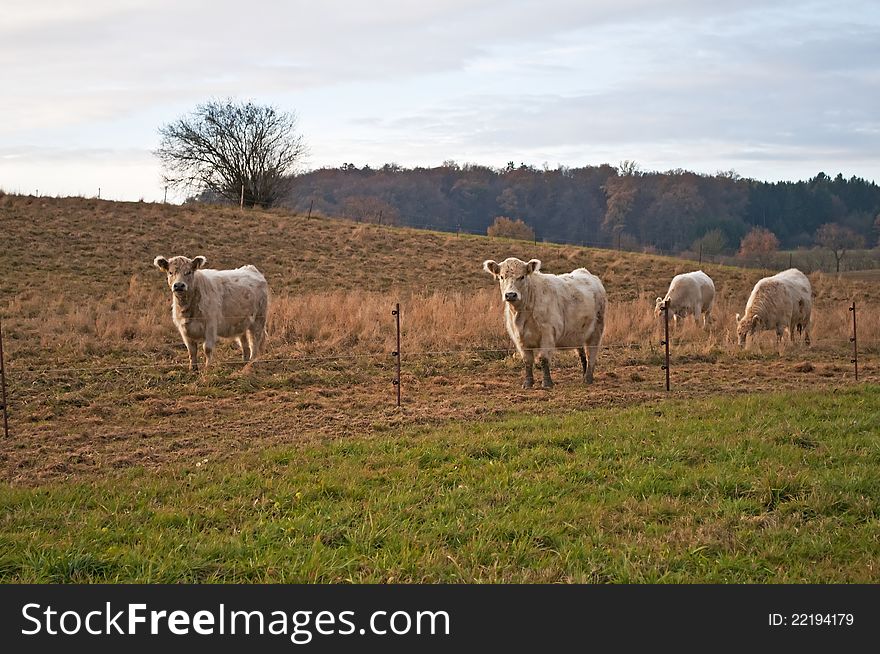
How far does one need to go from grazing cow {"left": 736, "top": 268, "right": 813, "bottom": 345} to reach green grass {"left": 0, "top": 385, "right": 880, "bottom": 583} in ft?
30.9

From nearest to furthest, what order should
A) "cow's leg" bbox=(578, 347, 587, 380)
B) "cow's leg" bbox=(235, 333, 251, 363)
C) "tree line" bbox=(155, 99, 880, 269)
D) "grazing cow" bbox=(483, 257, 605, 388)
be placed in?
"grazing cow" bbox=(483, 257, 605, 388)
"cow's leg" bbox=(578, 347, 587, 380)
"cow's leg" bbox=(235, 333, 251, 363)
"tree line" bbox=(155, 99, 880, 269)

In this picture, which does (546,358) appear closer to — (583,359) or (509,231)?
(583,359)

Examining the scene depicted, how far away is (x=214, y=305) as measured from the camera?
539 inches

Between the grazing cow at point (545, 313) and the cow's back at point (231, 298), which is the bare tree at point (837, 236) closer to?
the grazing cow at point (545, 313)

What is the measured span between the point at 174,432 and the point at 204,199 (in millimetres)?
47706

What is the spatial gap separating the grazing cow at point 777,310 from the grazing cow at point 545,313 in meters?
5.79

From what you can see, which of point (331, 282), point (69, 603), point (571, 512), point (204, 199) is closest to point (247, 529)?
point (69, 603)

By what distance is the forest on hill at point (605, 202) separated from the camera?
7744 cm

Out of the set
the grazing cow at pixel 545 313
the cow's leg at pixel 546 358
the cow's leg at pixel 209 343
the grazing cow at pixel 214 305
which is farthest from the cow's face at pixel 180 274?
the cow's leg at pixel 546 358

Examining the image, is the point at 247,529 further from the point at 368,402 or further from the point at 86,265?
the point at 86,265

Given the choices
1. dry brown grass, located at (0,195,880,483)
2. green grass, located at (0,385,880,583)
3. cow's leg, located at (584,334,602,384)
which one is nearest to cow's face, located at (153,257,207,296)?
dry brown grass, located at (0,195,880,483)

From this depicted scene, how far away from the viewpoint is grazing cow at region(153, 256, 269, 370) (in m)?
13.1

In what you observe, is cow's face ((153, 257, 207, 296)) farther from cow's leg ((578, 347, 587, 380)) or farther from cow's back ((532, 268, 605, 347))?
cow's leg ((578, 347, 587, 380))

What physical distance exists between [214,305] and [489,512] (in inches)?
369
